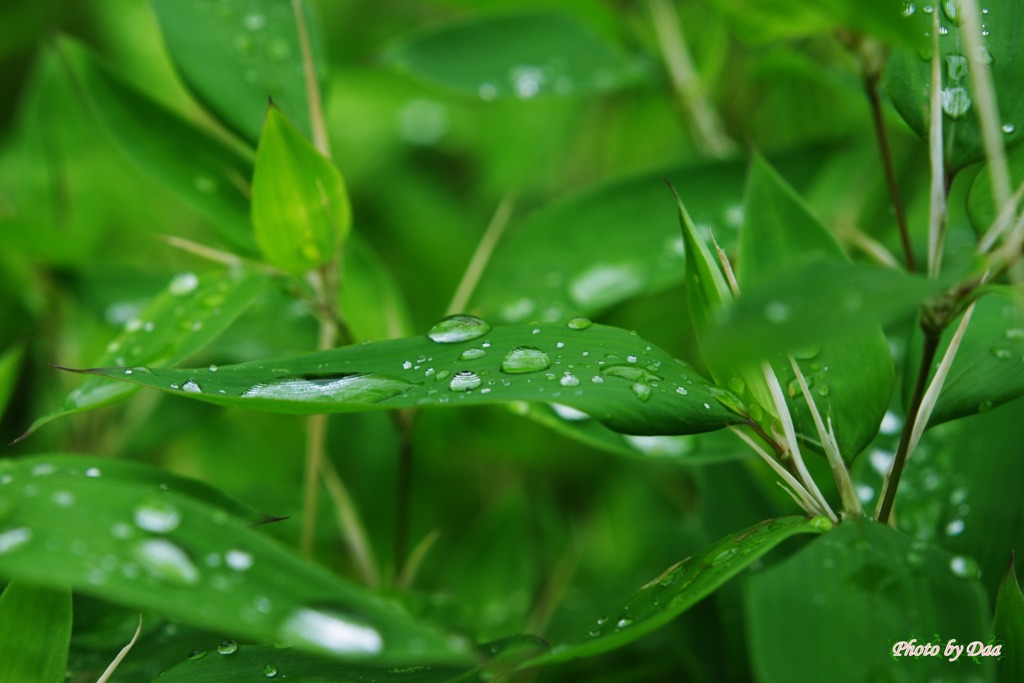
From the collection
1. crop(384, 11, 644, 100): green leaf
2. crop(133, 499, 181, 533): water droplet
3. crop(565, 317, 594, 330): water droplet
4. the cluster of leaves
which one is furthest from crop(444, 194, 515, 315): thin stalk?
crop(133, 499, 181, 533): water droplet

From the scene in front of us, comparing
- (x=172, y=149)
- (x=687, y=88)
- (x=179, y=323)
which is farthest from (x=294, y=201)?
(x=687, y=88)

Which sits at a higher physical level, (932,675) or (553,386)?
(553,386)

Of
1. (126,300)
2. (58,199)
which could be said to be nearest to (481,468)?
(126,300)

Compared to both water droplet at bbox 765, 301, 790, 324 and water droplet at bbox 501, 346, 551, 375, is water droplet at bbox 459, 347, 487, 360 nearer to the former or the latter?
water droplet at bbox 501, 346, 551, 375

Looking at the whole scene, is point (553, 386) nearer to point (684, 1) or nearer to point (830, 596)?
point (830, 596)

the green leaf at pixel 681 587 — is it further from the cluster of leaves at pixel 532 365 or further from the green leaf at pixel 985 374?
the green leaf at pixel 985 374

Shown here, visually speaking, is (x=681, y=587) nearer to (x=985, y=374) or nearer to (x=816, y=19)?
(x=985, y=374)
